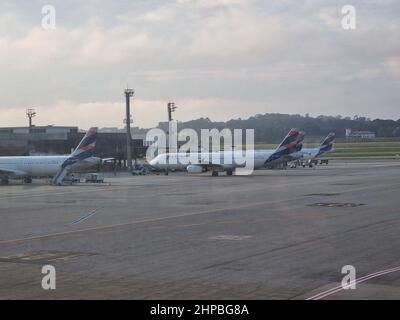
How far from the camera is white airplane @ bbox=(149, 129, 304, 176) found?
83.2m

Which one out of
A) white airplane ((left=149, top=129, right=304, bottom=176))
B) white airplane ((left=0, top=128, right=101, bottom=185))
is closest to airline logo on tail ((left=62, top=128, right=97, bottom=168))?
white airplane ((left=0, top=128, right=101, bottom=185))

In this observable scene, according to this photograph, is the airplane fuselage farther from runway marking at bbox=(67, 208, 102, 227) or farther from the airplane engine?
runway marking at bbox=(67, 208, 102, 227)

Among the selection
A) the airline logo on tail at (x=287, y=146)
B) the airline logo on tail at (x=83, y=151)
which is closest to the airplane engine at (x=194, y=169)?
the airline logo on tail at (x=287, y=146)

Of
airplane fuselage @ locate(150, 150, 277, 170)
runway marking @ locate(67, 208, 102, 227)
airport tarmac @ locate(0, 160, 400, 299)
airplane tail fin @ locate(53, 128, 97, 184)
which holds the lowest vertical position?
runway marking @ locate(67, 208, 102, 227)

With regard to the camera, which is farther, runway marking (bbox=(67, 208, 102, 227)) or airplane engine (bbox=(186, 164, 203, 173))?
airplane engine (bbox=(186, 164, 203, 173))

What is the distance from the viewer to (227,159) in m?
83.1

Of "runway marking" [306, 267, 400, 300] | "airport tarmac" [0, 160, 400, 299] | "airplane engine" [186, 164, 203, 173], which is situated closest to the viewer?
"runway marking" [306, 267, 400, 300]

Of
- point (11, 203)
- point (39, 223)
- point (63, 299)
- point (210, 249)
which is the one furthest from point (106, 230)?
point (11, 203)
